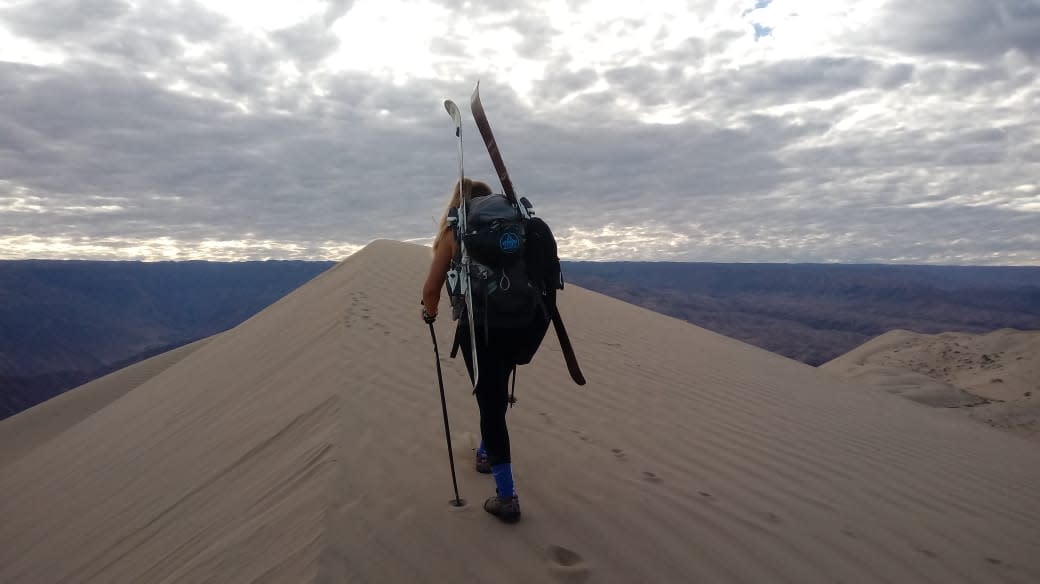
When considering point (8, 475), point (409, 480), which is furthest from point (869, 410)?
point (8, 475)

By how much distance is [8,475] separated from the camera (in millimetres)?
7773

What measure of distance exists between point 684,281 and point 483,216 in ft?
636

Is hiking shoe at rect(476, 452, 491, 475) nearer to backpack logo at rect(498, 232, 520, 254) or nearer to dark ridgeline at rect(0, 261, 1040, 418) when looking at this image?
backpack logo at rect(498, 232, 520, 254)

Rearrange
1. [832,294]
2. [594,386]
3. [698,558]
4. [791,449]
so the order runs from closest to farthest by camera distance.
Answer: [698,558] < [791,449] < [594,386] < [832,294]

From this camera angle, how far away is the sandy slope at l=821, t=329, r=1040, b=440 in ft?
39.9

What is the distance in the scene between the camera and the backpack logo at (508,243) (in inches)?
111

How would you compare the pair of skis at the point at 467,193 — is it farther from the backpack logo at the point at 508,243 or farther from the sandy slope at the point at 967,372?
the sandy slope at the point at 967,372

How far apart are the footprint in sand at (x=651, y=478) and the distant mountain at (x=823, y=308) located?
63.9 m

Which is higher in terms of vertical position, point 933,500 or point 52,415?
point 933,500

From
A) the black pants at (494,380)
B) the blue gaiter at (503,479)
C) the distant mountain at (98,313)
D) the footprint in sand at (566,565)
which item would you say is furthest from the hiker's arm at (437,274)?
the distant mountain at (98,313)

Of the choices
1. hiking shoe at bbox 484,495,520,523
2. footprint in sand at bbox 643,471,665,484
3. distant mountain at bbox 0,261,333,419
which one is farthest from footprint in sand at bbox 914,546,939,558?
distant mountain at bbox 0,261,333,419

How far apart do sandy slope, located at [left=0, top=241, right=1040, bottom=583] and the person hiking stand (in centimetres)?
14

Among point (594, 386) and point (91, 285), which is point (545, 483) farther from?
point (91, 285)

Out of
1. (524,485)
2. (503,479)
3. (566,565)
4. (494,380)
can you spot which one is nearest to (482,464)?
(524,485)
